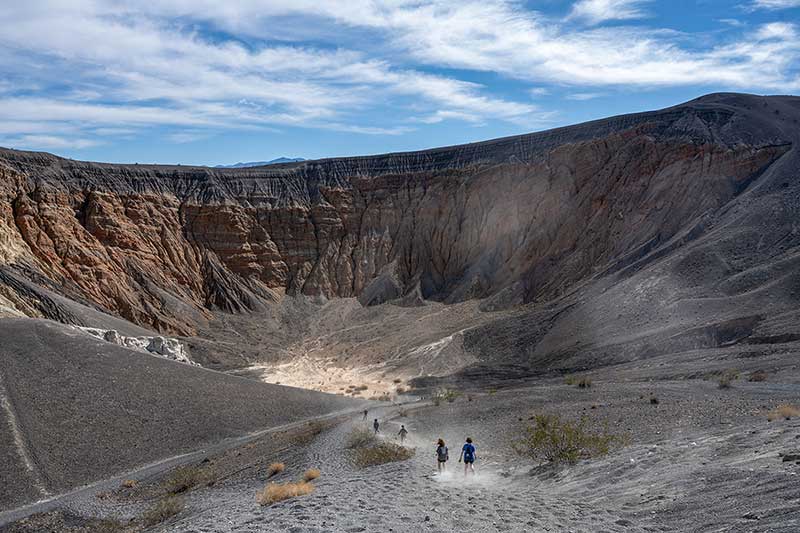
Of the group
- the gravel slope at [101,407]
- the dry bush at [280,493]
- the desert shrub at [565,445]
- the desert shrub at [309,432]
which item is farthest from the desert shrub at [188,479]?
the desert shrub at [565,445]

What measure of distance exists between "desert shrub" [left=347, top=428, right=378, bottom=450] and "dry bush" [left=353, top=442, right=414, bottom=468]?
3.00ft

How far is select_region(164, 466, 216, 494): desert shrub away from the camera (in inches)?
783

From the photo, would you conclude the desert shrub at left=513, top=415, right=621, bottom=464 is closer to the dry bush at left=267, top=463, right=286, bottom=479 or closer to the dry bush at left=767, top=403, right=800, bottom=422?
the dry bush at left=767, top=403, right=800, bottom=422

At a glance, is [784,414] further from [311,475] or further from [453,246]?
[453,246]

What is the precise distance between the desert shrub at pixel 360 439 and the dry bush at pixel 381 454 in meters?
0.92

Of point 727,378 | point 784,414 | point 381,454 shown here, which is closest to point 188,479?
point 381,454

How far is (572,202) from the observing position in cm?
5862

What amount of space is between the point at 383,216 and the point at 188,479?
172 feet

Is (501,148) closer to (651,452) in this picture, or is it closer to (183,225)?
(183,225)

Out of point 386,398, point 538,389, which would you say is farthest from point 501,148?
point 538,389

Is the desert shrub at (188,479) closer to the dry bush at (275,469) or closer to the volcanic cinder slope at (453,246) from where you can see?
the dry bush at (275,469)

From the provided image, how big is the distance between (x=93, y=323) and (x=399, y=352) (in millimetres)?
20232

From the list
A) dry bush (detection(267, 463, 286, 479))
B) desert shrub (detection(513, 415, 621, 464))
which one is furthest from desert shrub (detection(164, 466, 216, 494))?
desert shrub (detection(513, 415, 621, 464))

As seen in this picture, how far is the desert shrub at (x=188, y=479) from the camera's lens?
19891 millimetres
